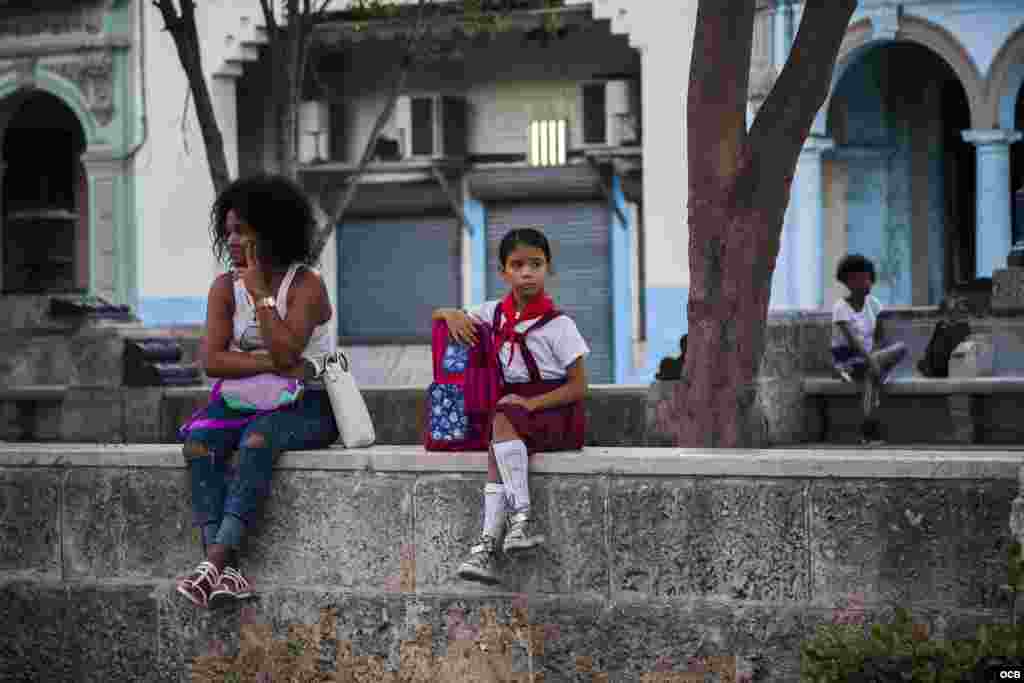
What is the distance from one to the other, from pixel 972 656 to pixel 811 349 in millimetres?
10815

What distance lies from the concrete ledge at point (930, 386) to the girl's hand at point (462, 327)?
8.93 m

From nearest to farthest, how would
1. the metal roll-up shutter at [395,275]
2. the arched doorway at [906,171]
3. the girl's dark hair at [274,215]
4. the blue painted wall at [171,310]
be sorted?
the girl's dark hair at [274,215]
the arched doorway at [906,171]
the blue painted wall at [171,310]
the metal roll-up shutter at [395,275]

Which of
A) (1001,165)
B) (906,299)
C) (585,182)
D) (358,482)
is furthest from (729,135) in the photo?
(585,182)

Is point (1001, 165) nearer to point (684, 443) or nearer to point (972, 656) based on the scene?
point (684, 443)

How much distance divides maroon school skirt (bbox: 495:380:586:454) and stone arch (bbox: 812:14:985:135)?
54.7ft

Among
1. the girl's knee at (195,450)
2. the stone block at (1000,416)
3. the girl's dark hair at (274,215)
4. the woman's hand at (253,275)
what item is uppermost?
the girl's dark hair at (274,215)

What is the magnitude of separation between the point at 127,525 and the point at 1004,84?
17.1 m

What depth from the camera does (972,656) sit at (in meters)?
6.24

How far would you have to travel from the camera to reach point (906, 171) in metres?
25.4

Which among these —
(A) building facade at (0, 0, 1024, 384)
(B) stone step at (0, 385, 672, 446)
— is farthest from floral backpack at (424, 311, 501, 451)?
(A) building facade at (0, 0, 1024, 384)

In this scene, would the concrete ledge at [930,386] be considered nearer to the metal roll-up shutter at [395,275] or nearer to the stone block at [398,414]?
the stone block at [398,414]

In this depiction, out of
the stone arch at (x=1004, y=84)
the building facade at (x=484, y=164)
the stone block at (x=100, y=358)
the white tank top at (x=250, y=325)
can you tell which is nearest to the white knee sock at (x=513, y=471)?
the white tank top at (x=250, y=325)

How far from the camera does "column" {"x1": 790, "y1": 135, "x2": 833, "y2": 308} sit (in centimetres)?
2462

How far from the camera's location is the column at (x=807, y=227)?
969 inches
